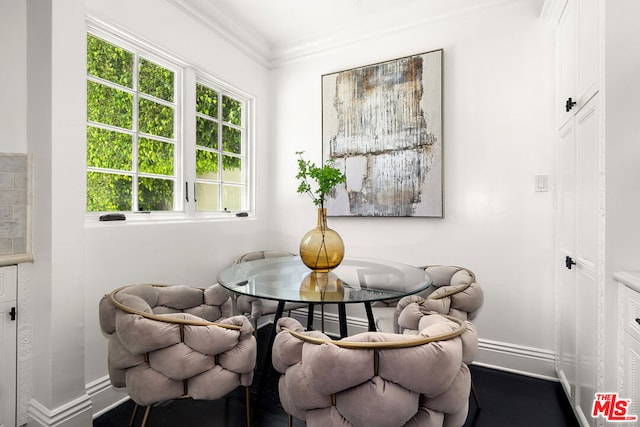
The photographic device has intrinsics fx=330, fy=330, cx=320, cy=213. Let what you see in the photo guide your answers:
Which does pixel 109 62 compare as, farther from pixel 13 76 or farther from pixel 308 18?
pixel 308 18

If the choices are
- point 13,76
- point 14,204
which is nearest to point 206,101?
point 13,76

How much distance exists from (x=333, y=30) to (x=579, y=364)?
10.4 ft

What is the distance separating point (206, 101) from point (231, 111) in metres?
0.35

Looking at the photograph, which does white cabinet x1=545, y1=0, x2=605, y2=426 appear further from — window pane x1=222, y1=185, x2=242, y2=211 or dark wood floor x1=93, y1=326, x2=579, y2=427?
window pane x1=222, y1=185, x2=242, y2=211

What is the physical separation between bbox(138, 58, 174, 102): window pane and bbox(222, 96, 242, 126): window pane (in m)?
0.59

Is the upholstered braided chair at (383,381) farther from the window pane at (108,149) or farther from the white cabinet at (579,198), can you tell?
the window pane at (108,149)

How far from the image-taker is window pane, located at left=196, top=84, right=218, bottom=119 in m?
2.86

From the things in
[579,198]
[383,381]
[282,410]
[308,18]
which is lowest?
[282,410]

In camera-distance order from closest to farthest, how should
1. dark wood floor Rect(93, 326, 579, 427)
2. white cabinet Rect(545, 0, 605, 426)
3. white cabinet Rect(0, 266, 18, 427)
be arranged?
white cabinet Rect(545, 0, 605, 426), white cabinet Rect(0, 266, 18, 427), dark wood floor Rect(93, 326, 579, 427)

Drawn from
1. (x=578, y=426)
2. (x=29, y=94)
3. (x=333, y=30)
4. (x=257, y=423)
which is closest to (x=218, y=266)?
(x=257, y=423)

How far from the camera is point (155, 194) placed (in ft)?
8.20

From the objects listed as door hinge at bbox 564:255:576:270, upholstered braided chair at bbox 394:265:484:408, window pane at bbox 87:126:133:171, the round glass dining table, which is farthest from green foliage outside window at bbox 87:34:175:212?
door hinge at bbox 564:255:576:270

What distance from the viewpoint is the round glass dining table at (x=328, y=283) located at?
5.14 ft

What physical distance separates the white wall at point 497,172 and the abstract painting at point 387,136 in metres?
0.11
